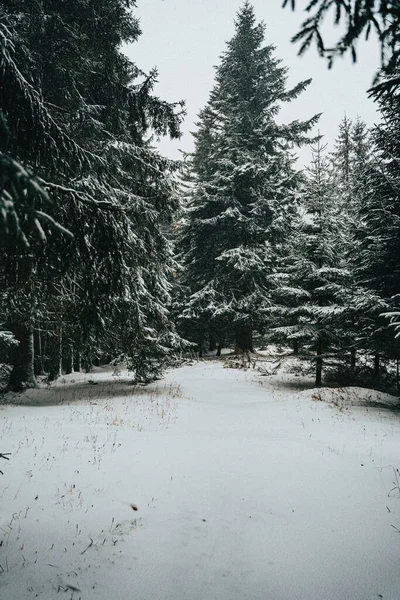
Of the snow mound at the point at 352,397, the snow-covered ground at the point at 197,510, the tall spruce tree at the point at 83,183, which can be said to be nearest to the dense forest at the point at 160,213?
the tall spruce tree at the point at 83,183

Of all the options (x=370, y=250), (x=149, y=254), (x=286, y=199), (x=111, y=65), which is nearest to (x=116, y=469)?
(x=149, y=254)

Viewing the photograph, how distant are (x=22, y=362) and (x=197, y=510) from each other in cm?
999

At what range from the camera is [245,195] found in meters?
20.9

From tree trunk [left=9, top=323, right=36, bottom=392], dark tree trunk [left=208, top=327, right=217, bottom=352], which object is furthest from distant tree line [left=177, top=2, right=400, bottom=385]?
tree trunk [left=9, top=323, right=36, bottom=392]

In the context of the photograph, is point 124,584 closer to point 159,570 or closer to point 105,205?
point 159,570

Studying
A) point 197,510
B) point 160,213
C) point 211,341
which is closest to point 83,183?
point 197,510

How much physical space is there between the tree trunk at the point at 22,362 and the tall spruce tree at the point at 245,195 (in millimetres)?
9331

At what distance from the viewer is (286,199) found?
19.9 metres

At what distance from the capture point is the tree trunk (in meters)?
11.5

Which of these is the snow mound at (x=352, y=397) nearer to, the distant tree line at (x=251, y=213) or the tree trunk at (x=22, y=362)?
the distant tree line at (x=251, y=213)

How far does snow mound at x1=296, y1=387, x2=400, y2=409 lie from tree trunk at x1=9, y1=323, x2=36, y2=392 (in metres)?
9.66

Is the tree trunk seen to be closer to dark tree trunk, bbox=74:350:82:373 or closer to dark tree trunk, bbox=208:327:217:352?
dark tree trunk, bbox=74:350:82:373

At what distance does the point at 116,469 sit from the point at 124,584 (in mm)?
2086

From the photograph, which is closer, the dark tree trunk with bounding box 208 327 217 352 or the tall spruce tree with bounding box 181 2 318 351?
the tall spruce tree with bounding box 181 2 318 351
